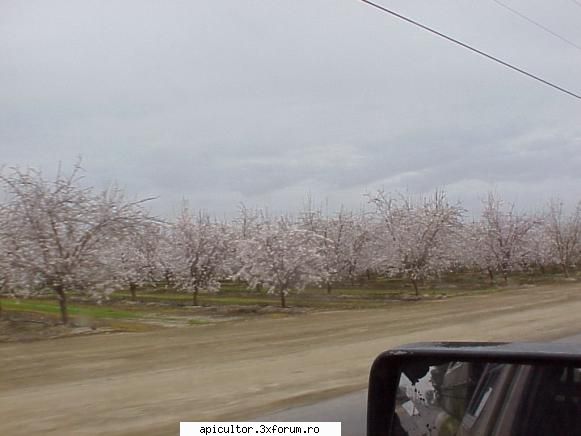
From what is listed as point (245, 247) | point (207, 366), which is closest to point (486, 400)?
point (207, 366)

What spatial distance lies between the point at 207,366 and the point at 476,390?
12146 mm

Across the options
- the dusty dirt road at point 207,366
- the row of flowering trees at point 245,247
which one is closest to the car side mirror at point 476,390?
the dusty dirt road at point 207,366

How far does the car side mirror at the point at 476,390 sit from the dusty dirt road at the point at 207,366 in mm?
5922

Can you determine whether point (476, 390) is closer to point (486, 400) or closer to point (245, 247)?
point (486, 400)

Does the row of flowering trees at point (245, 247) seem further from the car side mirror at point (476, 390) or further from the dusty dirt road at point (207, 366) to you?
the car side mirror at point (476, 390)

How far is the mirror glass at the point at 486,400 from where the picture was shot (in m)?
2.83

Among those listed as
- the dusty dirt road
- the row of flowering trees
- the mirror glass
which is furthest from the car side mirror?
the row of flowering trees

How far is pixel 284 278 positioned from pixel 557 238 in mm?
40338

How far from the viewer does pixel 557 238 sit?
67.0 m

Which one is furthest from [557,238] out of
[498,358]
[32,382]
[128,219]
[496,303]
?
[498,358]

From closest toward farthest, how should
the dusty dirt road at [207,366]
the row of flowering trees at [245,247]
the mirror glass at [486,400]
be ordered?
the mirror glass at [486,400], the dusty dirt road at [207,366], the row of flowering trees at [245,247]

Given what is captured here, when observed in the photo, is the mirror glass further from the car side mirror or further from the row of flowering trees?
the row of flowering trees

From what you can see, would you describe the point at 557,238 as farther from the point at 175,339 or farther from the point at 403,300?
the point at 175,339

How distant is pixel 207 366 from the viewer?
14906mm
